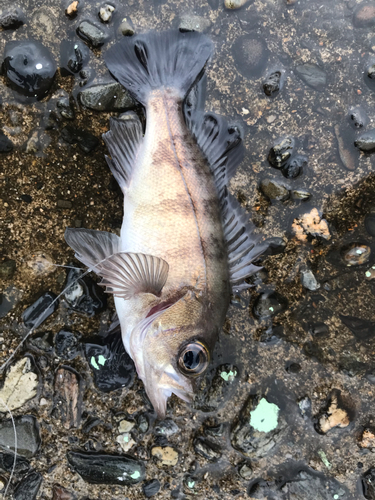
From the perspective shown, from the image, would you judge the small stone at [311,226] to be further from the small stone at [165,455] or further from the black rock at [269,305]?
the small stone at [165,455]

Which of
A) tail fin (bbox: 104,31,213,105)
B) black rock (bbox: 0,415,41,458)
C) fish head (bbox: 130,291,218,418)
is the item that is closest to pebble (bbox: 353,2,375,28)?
tail fin (bbox: 104,31,213,105)

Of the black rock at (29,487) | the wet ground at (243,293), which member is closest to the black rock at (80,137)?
the wet ground at (243,293)

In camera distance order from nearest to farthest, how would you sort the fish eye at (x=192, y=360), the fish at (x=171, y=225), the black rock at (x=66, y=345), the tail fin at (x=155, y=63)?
the fish eye at (x=192, y=360) < the fish at (x=171, y=225) < the tail fin at (x=155, y=63) < the black rock at (x=66, y=345)

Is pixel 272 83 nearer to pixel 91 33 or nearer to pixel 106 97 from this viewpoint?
pixel 106 97

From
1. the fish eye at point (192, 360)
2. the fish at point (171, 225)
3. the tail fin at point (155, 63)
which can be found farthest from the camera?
the tail fin at point (155, 63)

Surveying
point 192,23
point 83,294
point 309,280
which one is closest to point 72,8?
point 192,23

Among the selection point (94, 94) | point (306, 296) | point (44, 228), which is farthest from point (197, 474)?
point (94, 94)

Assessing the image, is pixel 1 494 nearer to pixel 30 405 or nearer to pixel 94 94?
pixel 30 405

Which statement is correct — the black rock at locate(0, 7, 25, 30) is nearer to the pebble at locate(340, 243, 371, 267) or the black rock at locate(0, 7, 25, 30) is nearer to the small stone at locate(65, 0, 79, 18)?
the small stone at locate(65, 0, 79, 18)
